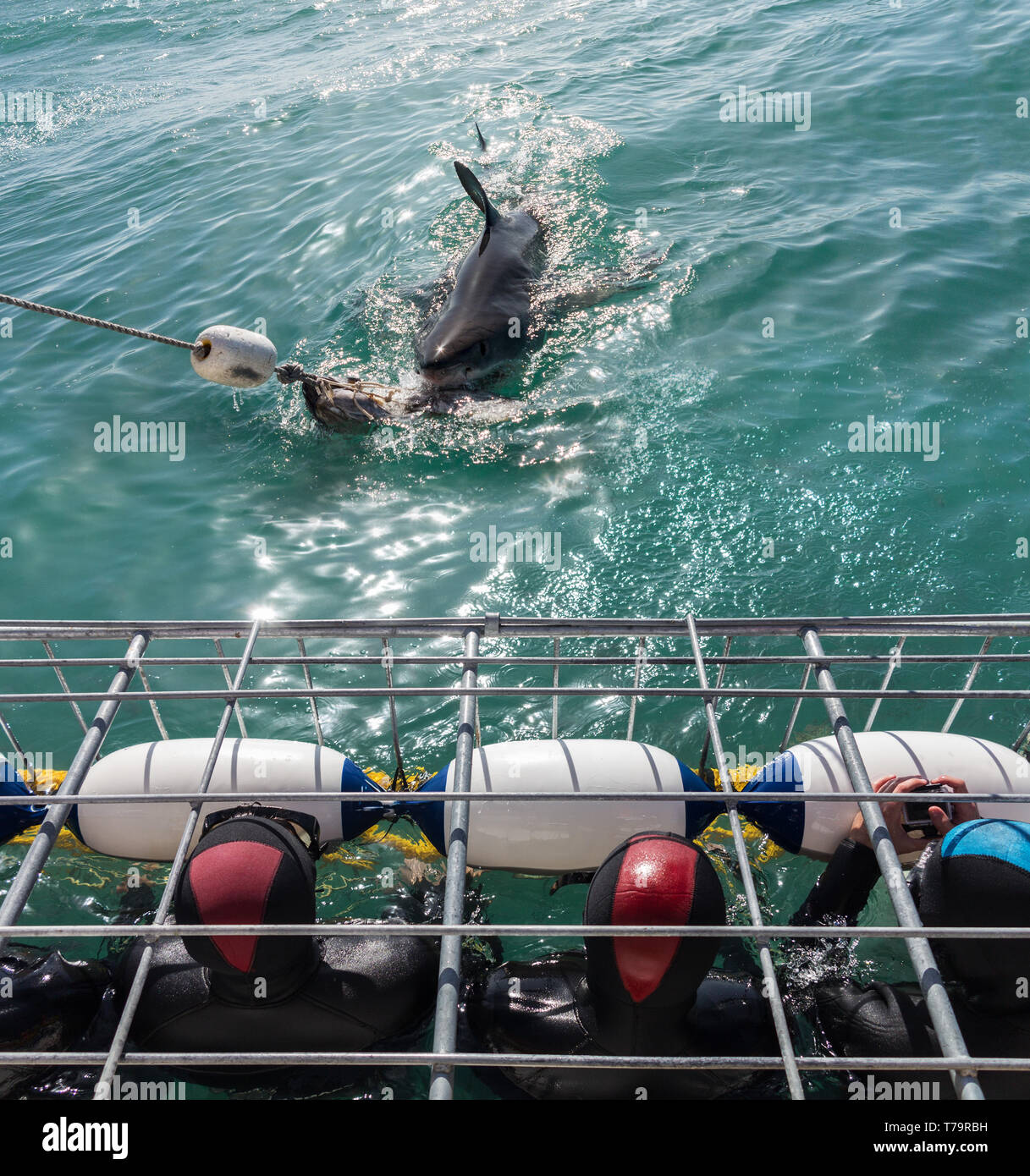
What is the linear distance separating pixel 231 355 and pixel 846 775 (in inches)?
177

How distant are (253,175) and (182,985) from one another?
16.5 meters

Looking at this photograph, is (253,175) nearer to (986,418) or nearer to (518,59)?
(518,59)

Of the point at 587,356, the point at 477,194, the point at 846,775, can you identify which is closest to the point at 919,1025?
the point at 846,775

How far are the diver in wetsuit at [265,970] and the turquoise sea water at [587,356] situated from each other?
4.02 ft

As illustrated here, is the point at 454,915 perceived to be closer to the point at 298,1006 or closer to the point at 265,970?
the point at 265,970

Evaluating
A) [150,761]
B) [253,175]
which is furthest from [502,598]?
[253,175]

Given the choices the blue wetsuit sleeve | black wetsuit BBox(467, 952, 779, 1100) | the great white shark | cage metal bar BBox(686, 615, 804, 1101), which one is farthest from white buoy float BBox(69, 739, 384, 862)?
the great white shark

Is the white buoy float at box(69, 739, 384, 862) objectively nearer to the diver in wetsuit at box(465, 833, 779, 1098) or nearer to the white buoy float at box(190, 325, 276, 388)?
the diver in wetsuit at box(465, 833, 779, 1098)

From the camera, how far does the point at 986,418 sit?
27.3 feet

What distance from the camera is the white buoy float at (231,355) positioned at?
5.46 metres

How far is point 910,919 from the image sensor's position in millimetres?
2900

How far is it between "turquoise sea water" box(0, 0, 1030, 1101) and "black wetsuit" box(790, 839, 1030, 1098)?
1.28m

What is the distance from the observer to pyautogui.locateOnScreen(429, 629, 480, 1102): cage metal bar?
2.55m

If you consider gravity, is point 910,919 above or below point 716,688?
below
